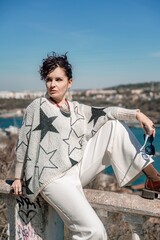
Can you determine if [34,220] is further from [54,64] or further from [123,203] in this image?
[54,64]

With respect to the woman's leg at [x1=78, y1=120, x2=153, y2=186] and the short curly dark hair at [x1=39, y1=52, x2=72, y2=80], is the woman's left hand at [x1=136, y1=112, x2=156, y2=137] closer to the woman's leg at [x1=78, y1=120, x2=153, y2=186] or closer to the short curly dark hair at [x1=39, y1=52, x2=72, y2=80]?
the woman's leg at [x1=78, y1=120, x2=153, y2=186]

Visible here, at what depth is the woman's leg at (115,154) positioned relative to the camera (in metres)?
2.05

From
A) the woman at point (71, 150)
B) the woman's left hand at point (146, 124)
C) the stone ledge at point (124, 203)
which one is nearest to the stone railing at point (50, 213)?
the stone ledge at point (124, 203)

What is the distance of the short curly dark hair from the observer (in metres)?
2.22

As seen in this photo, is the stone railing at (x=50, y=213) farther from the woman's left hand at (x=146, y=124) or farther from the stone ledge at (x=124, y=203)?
the woman's left hand at (x=146, y=124)

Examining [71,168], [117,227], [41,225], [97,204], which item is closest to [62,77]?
[71,168]

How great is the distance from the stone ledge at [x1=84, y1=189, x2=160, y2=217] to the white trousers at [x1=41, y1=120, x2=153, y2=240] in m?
0.09

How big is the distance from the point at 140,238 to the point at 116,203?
28 cm

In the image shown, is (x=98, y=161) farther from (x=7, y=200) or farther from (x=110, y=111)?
(x=7, y=200)

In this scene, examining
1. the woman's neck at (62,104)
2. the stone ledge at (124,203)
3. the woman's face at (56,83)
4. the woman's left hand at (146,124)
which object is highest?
the woman's face at (56,83)

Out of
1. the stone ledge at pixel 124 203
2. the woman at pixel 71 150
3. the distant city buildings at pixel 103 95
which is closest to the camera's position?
the stone ledge at pixel 124 203

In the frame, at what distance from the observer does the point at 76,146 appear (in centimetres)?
215

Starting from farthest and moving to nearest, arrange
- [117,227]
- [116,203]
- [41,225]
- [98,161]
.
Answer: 1. [117,227]
2. [41,225]
3. [98,161]
4. [116,203]

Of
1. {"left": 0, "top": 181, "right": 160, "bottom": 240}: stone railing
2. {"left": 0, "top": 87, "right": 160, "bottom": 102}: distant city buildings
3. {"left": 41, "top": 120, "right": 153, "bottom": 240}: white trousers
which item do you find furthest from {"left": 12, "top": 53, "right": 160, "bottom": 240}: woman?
{"left": 0, "top": 87, "right": 160, "bottom": 102}: distant city buildings
